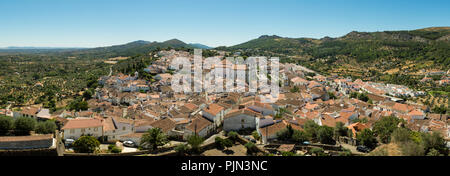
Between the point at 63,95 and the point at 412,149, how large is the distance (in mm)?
56298

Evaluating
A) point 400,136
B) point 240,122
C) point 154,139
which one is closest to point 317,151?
point 400,136

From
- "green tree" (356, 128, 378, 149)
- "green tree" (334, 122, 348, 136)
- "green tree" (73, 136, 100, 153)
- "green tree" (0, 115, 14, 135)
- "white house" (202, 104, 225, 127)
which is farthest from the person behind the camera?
"white house" (202, 104, 225, 127)

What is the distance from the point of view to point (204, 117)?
2550 cm

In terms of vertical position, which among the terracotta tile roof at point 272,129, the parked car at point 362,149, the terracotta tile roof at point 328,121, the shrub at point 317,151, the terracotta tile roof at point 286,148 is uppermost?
the terracotta tile roof at point 272,129

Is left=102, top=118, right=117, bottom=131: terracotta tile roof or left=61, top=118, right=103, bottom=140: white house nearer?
left=61, top=118, right=103, bottom=140: white house

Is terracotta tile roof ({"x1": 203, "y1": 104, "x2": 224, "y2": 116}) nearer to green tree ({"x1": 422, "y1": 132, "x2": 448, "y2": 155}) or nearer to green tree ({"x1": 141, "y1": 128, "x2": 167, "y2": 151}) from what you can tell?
green tree ({"x1": 141, "y1": 128, "x2": 167, "y2": 151})

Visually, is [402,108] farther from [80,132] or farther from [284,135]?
[80,132]

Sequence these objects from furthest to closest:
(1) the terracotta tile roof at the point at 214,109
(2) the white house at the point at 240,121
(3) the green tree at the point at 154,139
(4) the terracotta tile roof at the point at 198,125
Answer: (1) the terracotta tile roof at the point at 214,109 → (2) the white house at the point at 240,121 → (4) the terracotta tile roof at the point at 198,125 → (3) the green tree at the point at 154,139

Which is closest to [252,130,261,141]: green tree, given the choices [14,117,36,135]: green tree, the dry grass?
the dry grass

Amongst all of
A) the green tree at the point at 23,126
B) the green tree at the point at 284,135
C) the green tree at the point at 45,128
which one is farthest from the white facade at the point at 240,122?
the green tree at the point at 23,126

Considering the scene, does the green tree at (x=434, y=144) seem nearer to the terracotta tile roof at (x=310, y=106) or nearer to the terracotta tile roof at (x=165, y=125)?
the terracotta tile roof at (x=310, y=106)

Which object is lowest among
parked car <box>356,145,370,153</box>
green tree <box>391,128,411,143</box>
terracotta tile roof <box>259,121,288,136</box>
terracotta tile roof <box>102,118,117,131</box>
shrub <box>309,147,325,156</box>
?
parked car <box>356,145,370,153</box>

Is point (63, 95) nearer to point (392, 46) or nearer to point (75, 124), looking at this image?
point (75, 124)

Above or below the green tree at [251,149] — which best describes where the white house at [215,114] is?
above
